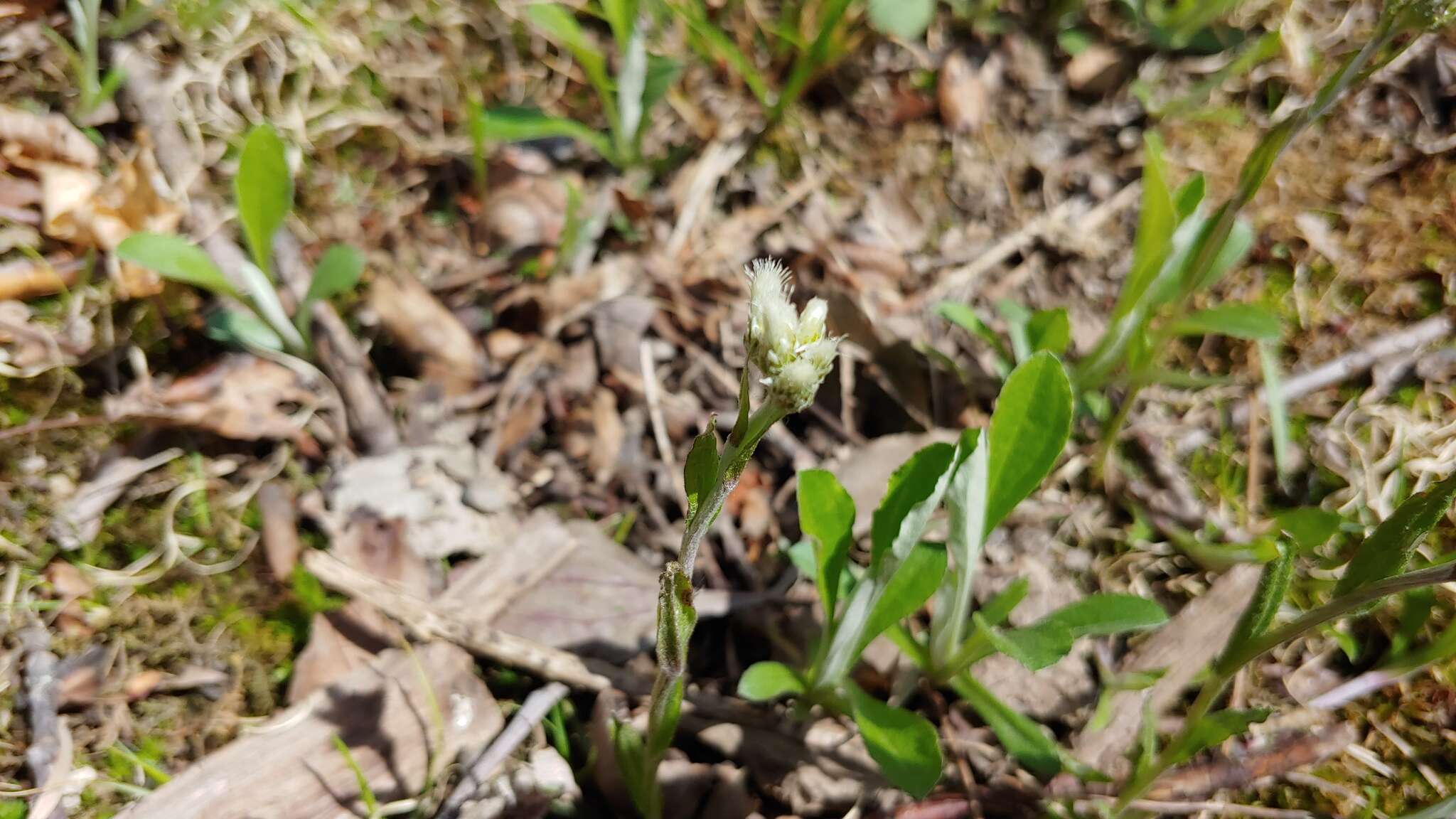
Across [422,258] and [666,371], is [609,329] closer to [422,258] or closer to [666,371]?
[666,371]

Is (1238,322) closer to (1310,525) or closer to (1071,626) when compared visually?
(1310,525)

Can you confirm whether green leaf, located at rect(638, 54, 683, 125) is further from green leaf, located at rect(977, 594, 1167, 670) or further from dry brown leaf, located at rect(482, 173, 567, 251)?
green leaf, located at rect(977, 594, 1167, 670)

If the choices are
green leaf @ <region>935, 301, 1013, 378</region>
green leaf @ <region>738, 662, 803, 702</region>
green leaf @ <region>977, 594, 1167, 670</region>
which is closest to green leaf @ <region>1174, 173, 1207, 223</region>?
green leaf @ <region>935, 301, 1013, 378</region>

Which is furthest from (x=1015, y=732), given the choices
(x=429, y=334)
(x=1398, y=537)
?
(x=429, y=334)

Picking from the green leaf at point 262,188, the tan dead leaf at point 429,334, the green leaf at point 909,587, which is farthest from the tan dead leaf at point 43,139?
the green leaf at point 909,587

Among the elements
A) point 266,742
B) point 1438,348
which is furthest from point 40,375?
point 1438,348
